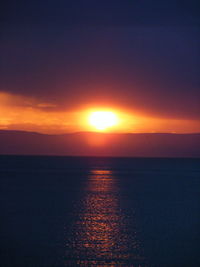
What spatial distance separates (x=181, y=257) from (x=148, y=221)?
5.28 meters

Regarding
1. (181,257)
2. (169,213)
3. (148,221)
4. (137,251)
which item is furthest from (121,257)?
(169,213)

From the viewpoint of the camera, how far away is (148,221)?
1556cm

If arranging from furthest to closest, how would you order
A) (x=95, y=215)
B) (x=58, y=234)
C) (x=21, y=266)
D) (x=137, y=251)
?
(x=95, y=215) < (x=58, y=234) < (x=137, y=251) < (x=21, y=266)

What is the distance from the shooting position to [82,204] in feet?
65.6

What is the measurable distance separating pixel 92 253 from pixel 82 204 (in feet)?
31.3

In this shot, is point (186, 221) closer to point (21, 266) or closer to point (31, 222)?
point (31, 222)

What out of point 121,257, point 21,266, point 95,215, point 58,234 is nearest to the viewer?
point 21,266

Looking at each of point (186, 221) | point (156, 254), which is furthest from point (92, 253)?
point (186, 221)

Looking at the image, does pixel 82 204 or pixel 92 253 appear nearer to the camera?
pixel 92 253

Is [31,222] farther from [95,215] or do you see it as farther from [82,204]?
[82,204]

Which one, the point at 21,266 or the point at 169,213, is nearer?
the point at 21,266

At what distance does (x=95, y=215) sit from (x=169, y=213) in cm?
380

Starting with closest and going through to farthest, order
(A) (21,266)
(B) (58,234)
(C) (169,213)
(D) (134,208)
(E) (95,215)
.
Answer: (A) (21,266) < (B) (58,234) < (E) (95,215) < (C) (169,213) < (D) (134,208)

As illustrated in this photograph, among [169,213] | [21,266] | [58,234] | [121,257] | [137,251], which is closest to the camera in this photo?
[21,266]
